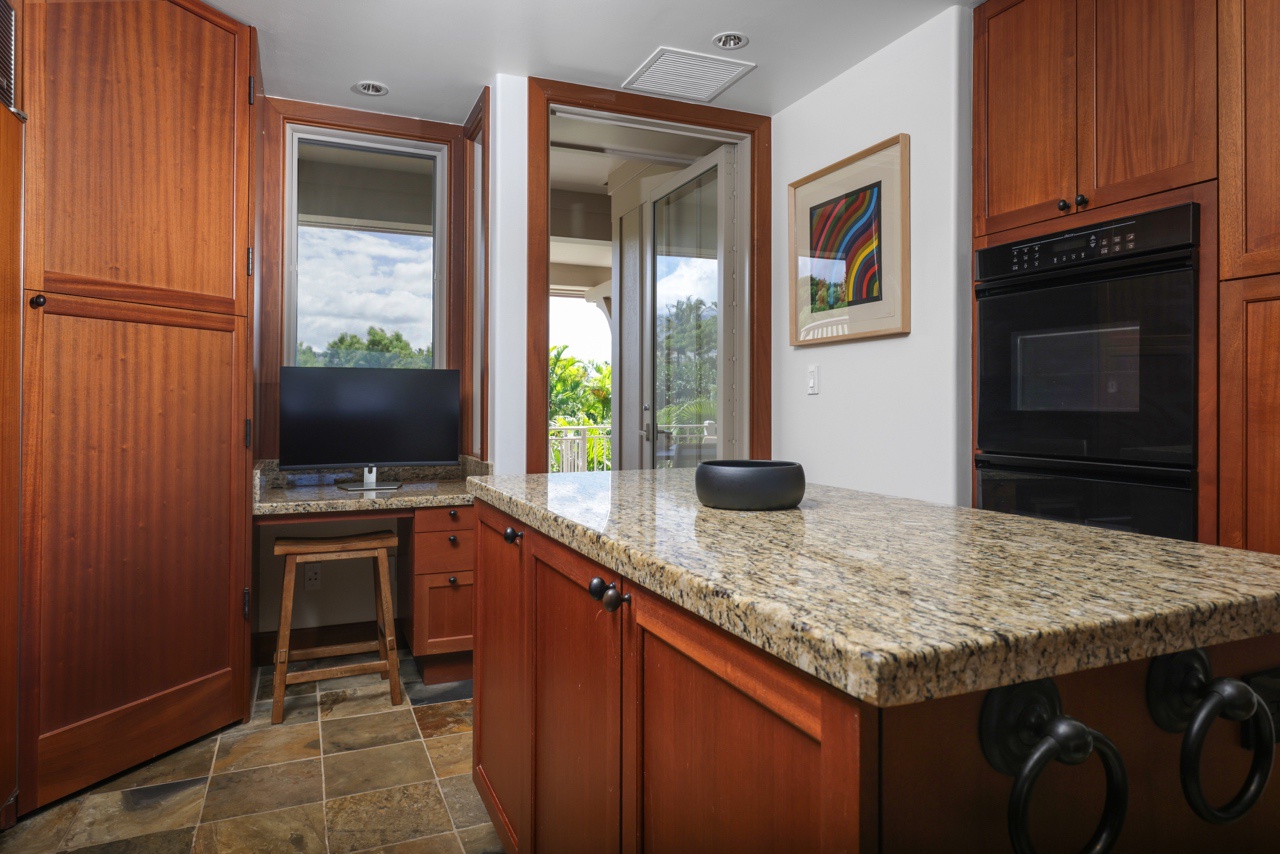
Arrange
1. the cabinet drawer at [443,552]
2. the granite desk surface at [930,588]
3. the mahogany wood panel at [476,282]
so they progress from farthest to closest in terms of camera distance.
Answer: the mahogany wood panel at [476,282] < the cabinet drawer at [443,552] < the granite desk surface at [930,588]

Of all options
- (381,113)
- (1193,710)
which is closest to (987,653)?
(1193,710)

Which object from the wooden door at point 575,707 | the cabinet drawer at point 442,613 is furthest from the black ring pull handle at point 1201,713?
the cabinet drawer at point 442,613

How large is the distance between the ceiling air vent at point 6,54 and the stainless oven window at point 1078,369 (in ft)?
9.43

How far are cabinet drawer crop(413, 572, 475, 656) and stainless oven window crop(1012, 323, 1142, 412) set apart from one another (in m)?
2.11

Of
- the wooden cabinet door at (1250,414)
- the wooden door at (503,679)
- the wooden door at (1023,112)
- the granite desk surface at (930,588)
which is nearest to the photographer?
the granite desk surface at (930,588)

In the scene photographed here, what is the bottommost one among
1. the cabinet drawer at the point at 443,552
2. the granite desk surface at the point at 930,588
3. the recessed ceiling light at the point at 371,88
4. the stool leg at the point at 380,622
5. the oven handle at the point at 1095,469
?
the stool leg at the point at 380,622

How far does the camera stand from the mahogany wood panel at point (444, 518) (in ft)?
9.91

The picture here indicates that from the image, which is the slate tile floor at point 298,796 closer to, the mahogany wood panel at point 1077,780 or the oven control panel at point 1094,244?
the mahogany wood panel at point 1077,780

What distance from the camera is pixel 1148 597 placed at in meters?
0.75

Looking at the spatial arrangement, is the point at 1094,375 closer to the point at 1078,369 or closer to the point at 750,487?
the point at 1078,369

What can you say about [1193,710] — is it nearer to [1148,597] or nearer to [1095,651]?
[1148,597]

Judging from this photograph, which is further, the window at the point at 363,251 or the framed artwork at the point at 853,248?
the window at the point at 363,251

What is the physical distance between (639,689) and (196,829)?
1.65 m

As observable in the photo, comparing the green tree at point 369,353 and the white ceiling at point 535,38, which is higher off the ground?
the white ceiling at point 535,38
